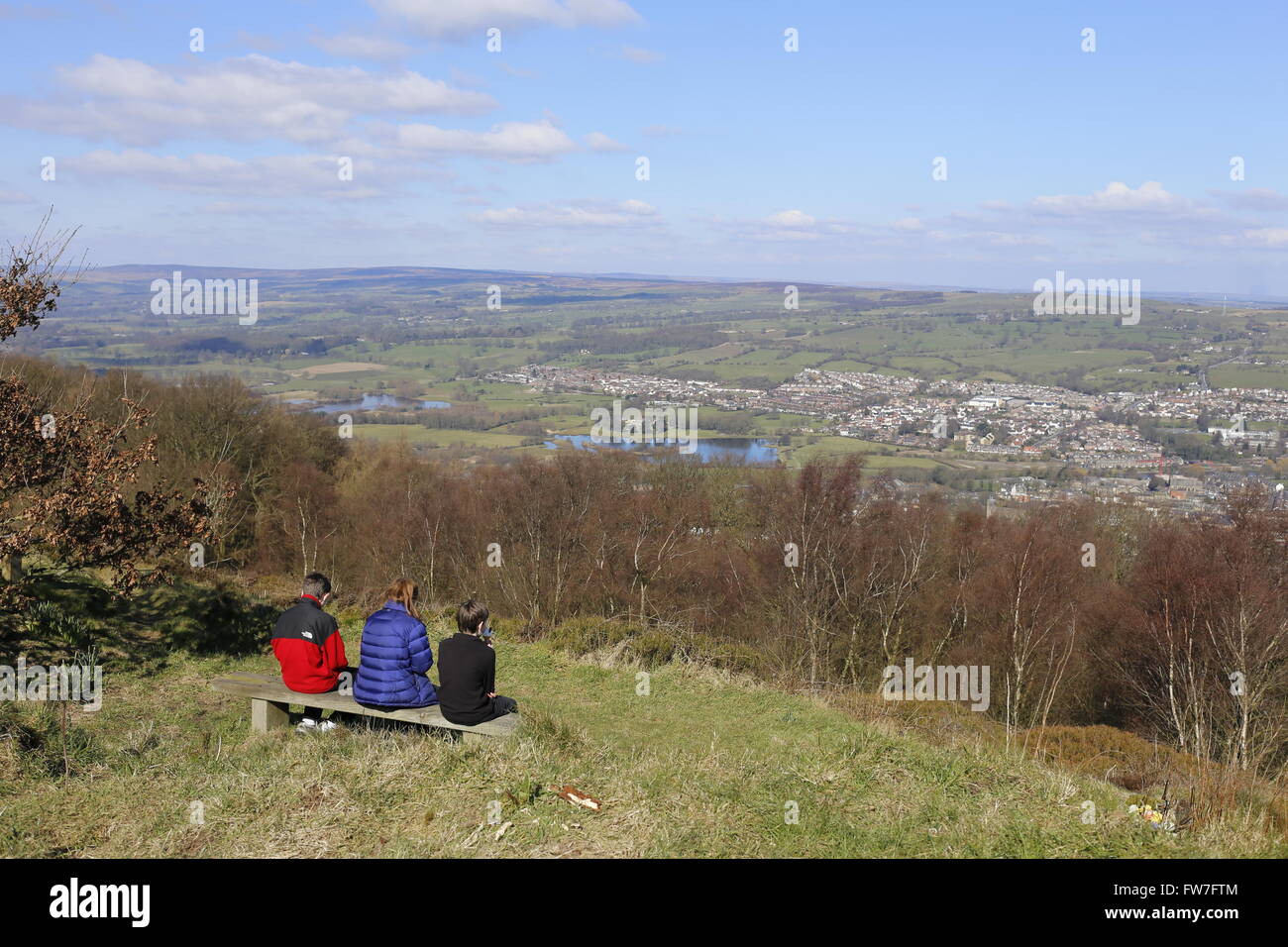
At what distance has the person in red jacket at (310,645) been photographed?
6941 millimetres

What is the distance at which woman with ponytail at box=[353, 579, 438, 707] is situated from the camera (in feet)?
22.0

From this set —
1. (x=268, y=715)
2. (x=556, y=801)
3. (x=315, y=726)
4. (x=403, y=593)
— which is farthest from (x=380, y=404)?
(x=556, y=801)

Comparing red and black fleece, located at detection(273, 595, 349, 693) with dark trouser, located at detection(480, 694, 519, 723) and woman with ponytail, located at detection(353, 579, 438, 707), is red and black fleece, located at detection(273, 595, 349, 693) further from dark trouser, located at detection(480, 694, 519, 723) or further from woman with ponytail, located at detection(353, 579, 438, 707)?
dark trouser, located at detection(480, 694, 519, 723)

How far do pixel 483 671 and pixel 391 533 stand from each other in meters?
24.0

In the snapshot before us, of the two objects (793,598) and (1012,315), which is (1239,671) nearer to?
(793,598)

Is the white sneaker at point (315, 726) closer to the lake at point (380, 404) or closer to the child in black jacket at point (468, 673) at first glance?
the child in black jacket at point (468, 673)

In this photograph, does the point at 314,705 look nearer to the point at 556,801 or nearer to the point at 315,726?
the point at 315,726

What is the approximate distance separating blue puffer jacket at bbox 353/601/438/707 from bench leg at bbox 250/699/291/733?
3.25 ft

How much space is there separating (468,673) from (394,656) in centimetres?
64

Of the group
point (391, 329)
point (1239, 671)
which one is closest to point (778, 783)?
point (1239, 671)

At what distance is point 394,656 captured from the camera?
670 cm

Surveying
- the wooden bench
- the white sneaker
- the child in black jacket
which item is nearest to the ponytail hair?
the child in black jacket

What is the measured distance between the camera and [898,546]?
2817cm
